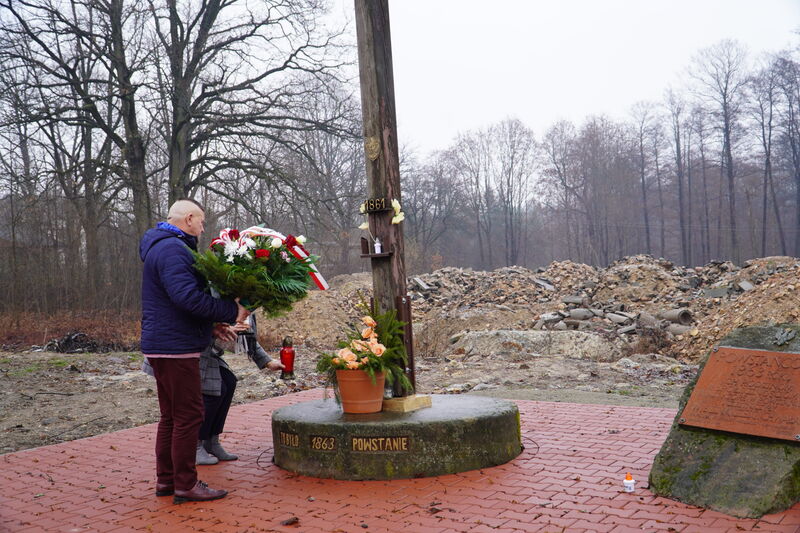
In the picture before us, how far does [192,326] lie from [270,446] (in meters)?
2.28

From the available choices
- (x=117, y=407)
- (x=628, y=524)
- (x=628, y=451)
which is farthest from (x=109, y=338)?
(x=628, y=524)

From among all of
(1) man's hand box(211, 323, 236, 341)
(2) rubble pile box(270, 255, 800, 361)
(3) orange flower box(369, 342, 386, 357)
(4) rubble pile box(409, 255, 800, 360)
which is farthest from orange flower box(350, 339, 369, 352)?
(2) rubble pile box(270, 255, 800, 361)

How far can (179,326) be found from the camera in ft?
15.8

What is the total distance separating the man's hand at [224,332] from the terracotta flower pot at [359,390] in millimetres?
937

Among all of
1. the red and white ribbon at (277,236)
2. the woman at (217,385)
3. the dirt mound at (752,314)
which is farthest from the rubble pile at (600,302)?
the red and white ribbon at (277,236)

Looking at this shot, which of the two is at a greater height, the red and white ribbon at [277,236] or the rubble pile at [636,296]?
the red and white ribbon at [277,236]

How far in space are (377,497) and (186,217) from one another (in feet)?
7.84

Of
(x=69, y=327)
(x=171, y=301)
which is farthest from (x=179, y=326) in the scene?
(x=69, y=327)

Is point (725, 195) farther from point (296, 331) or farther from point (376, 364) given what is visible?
point (376, 364)

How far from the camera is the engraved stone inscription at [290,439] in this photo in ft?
18.5

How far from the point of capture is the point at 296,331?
21562mm

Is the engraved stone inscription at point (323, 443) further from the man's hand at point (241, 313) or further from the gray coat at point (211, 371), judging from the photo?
the man's hand at point (241, 313)

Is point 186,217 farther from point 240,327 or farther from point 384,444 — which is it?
point 384,444

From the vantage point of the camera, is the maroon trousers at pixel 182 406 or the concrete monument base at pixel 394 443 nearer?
the maroon trousers at pixel 182 406
